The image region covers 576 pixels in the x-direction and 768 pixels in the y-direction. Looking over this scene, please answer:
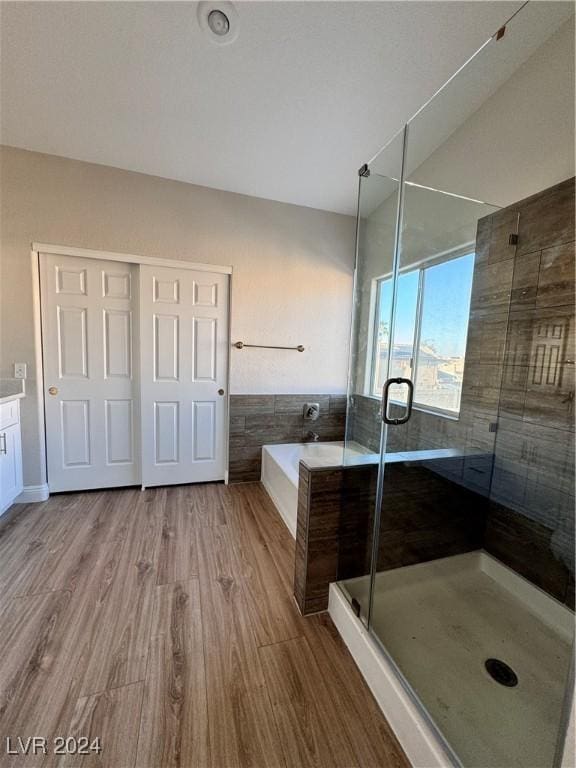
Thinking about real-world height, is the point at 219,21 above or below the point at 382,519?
above

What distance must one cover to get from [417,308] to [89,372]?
266cm

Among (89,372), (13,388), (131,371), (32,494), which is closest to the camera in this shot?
(13,388)

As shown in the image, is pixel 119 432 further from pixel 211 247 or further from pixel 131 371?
pixel 211 247

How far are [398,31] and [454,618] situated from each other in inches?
111

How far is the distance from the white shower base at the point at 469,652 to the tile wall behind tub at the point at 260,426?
5.33 ft

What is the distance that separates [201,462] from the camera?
291cm

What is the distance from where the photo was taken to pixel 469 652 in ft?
4.31

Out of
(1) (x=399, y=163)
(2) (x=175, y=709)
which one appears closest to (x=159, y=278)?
(1) (x=399, y=163)

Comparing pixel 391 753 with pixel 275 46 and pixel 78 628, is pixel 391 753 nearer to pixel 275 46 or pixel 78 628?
pixel 78 628

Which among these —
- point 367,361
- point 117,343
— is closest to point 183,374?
point 117,343

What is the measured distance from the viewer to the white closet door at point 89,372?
247 centimetres

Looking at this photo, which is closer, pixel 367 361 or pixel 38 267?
pixel 367 361

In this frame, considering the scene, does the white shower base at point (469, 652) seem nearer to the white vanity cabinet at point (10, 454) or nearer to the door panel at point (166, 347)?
the door panel at point (166, 347)

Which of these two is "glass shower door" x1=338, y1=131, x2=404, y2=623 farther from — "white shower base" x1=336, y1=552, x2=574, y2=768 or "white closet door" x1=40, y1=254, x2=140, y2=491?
"white closet door" x1=40, y1=254, x2=140, y2=491
